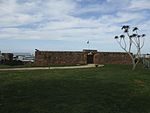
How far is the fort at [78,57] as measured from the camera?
43.5 metres

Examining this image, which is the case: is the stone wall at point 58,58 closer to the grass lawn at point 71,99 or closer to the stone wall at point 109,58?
the stone wall at point 109,58

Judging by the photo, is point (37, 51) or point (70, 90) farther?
point (37, 51)

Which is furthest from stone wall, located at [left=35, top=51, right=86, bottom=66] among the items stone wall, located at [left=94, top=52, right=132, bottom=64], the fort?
stone wall, located at [left=94, top=52, right=132, bottom=64]

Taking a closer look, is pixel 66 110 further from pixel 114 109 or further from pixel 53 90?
pixel 53 90

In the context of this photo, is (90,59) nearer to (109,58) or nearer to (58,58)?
(109,58)

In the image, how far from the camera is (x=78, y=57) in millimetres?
45781

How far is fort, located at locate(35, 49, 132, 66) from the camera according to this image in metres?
43.5

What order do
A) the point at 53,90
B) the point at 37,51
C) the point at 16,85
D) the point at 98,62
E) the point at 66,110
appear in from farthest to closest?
1. the point at 98,62
2. the point at 37,51
3. the point at 16,85
4. the point at 53,90
5. the point at 66,110

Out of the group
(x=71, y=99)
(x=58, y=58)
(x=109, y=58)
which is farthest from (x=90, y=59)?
(x=71, y=99)

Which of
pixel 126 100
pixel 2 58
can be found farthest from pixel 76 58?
pixel 126 100

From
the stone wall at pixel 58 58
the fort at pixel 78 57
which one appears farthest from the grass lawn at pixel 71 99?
the fort at pixel 78 57

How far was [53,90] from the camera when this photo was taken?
15.9m

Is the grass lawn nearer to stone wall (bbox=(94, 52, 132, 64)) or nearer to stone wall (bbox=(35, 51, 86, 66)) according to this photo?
stone wall (bbox=(35, 51, 86, 66))

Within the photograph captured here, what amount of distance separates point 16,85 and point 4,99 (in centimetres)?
416
